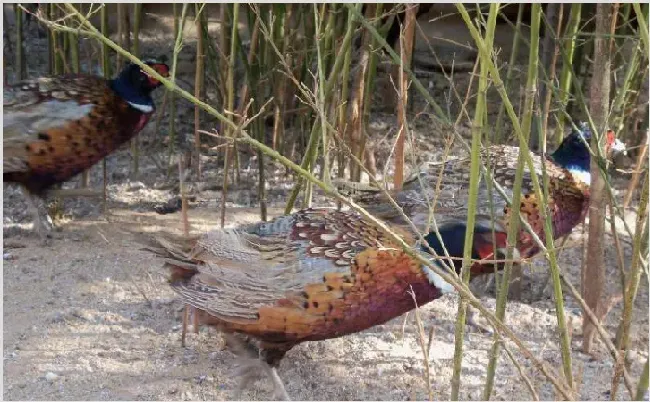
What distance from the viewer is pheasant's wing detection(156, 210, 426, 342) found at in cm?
268

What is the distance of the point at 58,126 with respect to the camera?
4168 millimetres

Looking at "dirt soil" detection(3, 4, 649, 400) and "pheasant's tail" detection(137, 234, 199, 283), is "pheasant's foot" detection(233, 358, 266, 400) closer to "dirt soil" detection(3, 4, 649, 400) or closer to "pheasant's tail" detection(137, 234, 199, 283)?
"dirt soil" detection(3, 4, 649, 400)

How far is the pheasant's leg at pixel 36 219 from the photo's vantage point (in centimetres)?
422

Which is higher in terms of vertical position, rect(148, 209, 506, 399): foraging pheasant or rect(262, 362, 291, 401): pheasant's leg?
rect(148, 209, 506, 399): foraging pheasant

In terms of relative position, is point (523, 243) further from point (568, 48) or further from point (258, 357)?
point (258, 357)

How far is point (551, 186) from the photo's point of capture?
3652mm

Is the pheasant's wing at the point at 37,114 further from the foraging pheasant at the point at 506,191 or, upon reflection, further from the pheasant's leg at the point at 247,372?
the pheasant's leg at the point at 247,372

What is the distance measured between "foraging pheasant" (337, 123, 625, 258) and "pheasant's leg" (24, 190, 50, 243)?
4.71 feet

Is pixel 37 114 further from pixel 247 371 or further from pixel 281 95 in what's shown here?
pixel 247 371

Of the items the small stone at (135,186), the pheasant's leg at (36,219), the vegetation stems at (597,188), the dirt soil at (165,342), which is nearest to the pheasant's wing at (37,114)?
the pheasant's leg at (36,219)

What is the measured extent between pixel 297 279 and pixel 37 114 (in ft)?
6.45

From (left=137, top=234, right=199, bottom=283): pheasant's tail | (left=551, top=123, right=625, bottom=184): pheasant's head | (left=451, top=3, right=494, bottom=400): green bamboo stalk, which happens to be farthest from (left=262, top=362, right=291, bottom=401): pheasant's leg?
(left=551, top=123, right=625, bottom=184): pheasant's head

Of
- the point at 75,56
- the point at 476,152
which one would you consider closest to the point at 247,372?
the point at 476,152

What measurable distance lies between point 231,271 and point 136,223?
1.82 meters
